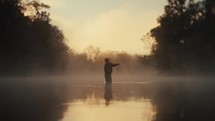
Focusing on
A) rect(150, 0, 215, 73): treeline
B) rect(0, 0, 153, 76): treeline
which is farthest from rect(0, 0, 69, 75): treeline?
rect(150, 0, 215, 73): treeline

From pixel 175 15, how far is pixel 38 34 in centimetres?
2375

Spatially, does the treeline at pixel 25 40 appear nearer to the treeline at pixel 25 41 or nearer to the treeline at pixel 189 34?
the treeline at pixel 25 41

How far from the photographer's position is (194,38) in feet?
293

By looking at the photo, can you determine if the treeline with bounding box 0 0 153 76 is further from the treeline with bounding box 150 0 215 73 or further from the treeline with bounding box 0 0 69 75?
the treeline with bounding box 150 0 215 73

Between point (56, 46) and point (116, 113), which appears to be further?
point (56, 46)

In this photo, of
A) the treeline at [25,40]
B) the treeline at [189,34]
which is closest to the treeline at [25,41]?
the treeline at [25,40]

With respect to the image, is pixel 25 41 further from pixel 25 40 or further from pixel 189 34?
pixel 189 34

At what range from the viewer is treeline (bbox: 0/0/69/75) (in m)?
77.6

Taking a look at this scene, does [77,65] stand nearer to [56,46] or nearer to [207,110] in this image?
[56,46]

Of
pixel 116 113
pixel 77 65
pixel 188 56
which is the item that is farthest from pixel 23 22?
pixel 77 65

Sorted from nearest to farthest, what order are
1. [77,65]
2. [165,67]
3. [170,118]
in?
[170,118] < [165,67] < [77,65]

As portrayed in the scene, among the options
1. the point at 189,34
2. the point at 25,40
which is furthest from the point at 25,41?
the point at 189,34

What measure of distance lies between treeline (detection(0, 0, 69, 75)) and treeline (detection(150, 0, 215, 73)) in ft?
67.3

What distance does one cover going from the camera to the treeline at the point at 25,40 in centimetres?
7762
